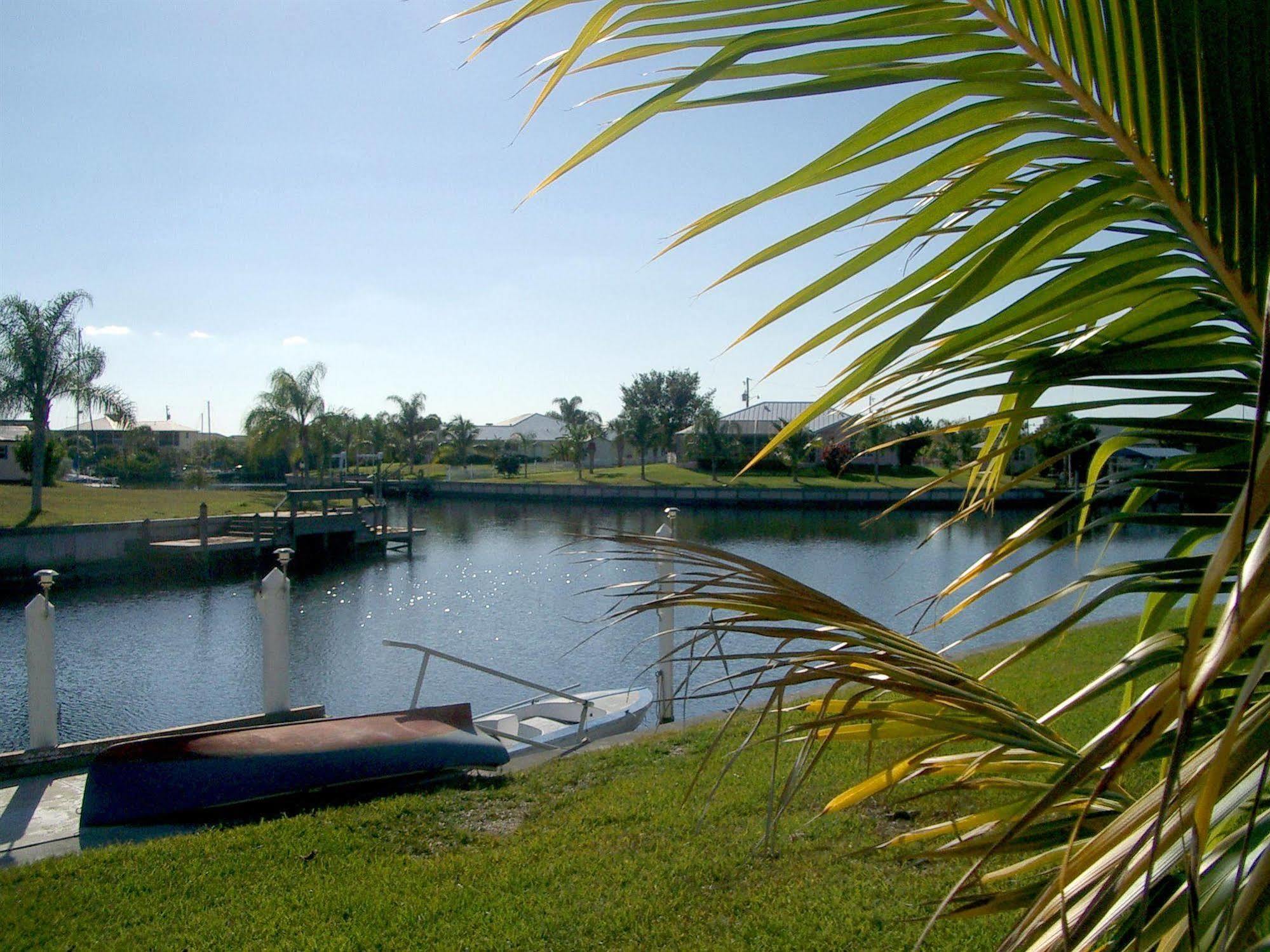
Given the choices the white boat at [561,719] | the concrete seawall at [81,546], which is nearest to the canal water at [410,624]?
the white boat at [561,719]

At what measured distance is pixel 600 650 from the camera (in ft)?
52.0

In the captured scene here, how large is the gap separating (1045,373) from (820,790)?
466 centimetres

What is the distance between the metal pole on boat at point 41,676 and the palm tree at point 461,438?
241ft

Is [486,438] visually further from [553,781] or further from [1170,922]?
[1170,922]

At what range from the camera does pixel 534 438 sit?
88.2 meters

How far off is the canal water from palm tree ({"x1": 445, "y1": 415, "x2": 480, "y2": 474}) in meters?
44.5

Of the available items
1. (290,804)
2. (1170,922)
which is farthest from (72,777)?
(1170,922)

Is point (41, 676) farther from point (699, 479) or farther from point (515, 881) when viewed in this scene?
point (699, 479)

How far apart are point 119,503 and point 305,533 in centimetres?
941

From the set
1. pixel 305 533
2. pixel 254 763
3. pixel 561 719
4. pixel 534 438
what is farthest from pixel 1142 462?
pixel 534 438

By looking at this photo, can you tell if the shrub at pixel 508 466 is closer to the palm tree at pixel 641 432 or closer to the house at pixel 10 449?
the palm tree at pixel 641 432

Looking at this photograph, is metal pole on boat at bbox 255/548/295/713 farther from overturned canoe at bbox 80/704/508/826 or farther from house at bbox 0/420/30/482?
house at bbox 0/420/30/482

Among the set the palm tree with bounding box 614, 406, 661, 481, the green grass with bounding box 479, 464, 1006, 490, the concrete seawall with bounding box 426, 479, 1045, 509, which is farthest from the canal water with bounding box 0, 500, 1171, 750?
the palm tree with bounding box 614, 406, 661, 481

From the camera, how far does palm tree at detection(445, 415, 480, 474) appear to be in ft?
269
